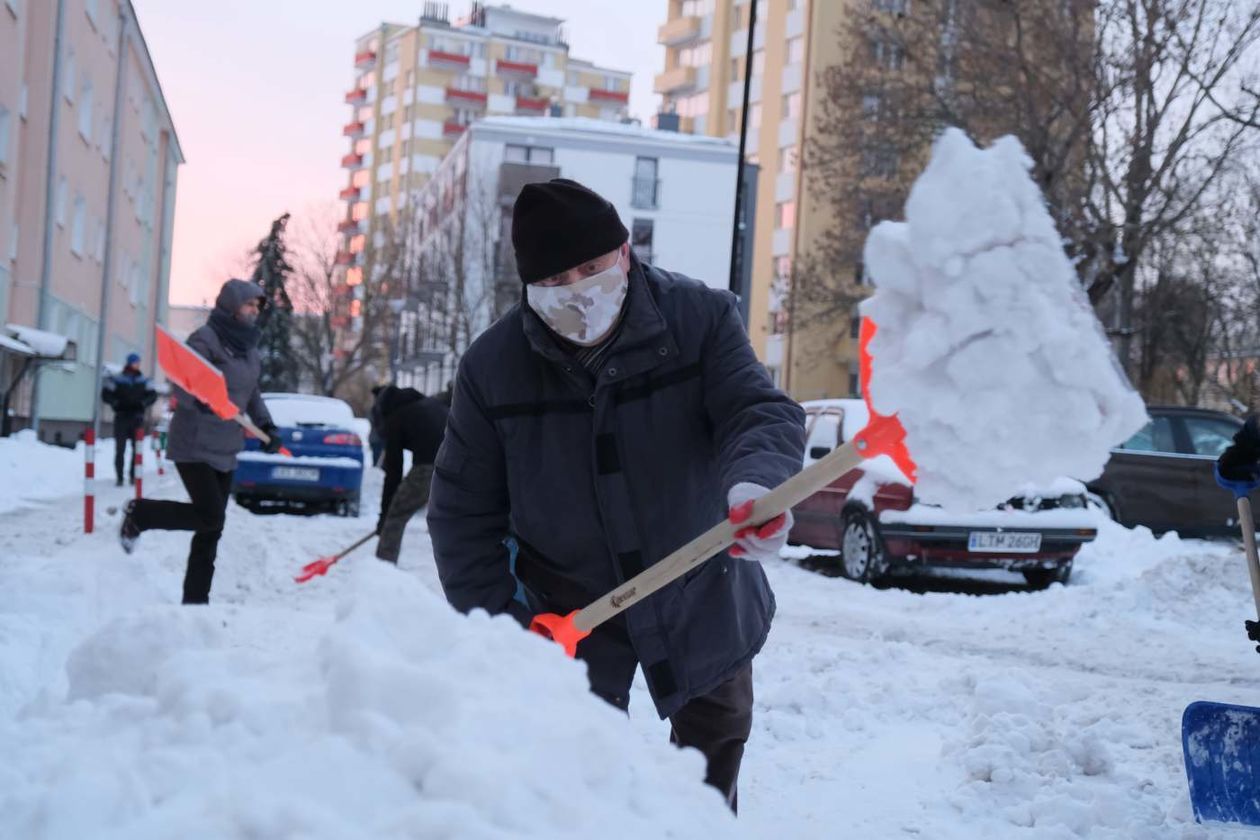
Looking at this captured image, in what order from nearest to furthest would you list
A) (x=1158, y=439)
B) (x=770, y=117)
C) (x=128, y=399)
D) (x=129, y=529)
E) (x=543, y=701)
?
(x=543, y=701) → (x=129, y=529) → (x=1158, y=439) → (x=128, y=399) → (x=770, y=117)

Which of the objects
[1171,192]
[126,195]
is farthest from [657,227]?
[1171,192]

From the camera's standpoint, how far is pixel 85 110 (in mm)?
27969

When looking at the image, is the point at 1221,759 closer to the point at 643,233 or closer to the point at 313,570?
the point at 313,570

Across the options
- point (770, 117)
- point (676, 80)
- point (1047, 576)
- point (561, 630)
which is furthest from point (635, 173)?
point (561, 630)

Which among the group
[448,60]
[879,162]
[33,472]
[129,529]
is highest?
[448,60]

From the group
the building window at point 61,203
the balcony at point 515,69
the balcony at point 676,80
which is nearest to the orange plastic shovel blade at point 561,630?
the building window at point 61,203

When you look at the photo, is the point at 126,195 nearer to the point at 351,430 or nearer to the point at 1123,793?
the point at 351,430

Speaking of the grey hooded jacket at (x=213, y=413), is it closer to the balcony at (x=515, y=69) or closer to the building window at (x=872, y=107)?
the building window at (x=872, y=107)

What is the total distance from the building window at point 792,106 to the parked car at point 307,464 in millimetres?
41524

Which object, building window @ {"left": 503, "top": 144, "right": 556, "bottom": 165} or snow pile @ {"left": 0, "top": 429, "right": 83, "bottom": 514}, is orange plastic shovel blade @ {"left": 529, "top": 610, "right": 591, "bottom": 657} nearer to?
snow pile @ {"left": 0, "top": 429, "right": 83, "bottom": 514}

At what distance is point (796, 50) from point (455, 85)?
39324mm

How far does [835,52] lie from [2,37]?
124ft

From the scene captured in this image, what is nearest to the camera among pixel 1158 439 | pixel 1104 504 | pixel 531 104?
pixel 1158 439

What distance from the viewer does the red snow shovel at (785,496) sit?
2.38m
